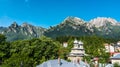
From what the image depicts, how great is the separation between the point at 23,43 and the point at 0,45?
23.0 ft

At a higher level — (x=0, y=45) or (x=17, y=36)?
(x=17, y=36)

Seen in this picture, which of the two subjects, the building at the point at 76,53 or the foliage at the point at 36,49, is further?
the building at the point at 76,53

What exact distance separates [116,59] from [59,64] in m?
28.1

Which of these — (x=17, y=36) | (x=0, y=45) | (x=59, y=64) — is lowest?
(x=59, y=64)

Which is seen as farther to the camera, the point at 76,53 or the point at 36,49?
the point at 36,49

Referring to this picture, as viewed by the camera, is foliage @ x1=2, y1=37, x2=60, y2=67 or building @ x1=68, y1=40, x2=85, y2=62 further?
building @ x1=68, y1=40, x2=85, y2=62

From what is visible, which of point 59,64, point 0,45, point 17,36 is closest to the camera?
point 59,64

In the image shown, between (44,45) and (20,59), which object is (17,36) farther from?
(20,59)

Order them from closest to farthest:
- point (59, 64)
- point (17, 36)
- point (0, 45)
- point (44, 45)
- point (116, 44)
Result: point (59, 64), point (0, 45), point (44, 45), point (116, 44), point (17, 36)

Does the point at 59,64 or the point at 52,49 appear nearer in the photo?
the point at 59,64

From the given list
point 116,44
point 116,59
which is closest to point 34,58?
point 116,59

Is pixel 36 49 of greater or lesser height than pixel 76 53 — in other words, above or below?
above

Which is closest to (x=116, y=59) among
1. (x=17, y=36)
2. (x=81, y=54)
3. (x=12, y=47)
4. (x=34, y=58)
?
(x=81, y=54)

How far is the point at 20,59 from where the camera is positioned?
2126 inches
